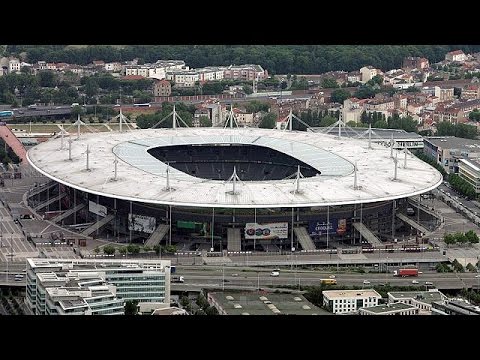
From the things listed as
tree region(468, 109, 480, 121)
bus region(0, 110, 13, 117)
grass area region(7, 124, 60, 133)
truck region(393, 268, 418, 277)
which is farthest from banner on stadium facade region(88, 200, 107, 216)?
tree region(468, 109, 480, 121)

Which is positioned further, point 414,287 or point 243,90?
point 243,90

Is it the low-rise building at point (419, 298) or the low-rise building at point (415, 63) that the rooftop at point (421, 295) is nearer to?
the low-rise building at point (419, 298)

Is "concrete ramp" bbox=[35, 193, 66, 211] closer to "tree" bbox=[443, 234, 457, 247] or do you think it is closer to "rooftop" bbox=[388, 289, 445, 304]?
"tree" bbox=[443, 234, 457, 247]

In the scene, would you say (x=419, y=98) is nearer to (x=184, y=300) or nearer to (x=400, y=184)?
(x=400, y=184)

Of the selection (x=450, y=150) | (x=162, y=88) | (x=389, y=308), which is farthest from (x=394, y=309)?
(x=162, y=88)

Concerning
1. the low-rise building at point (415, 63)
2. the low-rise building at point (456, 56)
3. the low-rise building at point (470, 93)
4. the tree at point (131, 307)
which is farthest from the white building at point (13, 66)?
the tree at point (131, 307)

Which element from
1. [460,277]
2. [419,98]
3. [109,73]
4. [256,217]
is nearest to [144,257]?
[256,217]
